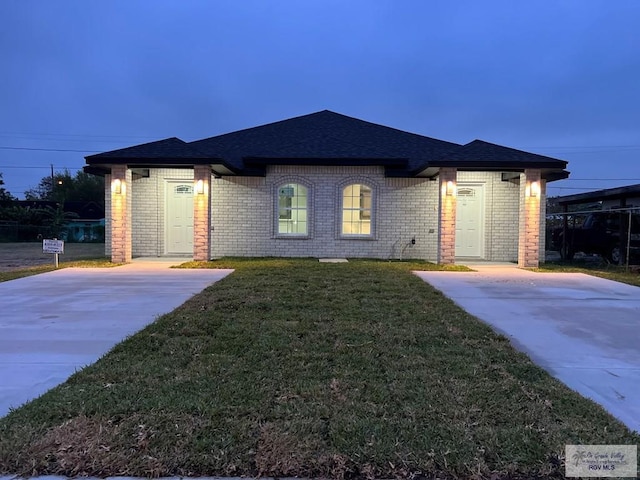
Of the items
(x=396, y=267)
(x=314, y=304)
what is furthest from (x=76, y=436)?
(x=396, y=267)

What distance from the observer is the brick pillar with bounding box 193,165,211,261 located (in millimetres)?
13055

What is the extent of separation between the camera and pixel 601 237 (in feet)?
54.3

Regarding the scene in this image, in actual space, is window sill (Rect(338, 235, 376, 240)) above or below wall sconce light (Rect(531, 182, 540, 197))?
below

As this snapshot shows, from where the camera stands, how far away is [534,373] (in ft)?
13.5

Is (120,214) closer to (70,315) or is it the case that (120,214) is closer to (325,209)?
(325,209)

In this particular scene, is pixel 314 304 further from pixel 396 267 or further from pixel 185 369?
pixel 396 267

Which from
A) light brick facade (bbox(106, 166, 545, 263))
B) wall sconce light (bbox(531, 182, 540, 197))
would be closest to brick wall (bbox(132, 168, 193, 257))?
light brick facade (bbox(106, 166, 545, 263))

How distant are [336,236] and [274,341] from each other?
10.6m

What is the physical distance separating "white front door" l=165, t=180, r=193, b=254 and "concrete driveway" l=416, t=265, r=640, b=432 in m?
8.52

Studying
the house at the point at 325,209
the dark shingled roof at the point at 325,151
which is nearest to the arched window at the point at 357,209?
the house at the point at 325,209

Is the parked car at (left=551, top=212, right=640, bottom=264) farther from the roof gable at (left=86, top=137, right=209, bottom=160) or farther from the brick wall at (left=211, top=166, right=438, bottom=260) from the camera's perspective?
the roof gable at (left=86, top=137, right=209, bottom=160)

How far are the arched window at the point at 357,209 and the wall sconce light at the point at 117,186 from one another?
697 centimetres

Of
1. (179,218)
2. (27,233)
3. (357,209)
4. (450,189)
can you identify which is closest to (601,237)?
(450,189)

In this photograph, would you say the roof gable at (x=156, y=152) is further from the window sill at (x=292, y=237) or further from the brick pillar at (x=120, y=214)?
the window sill at (x=292, y=237)
